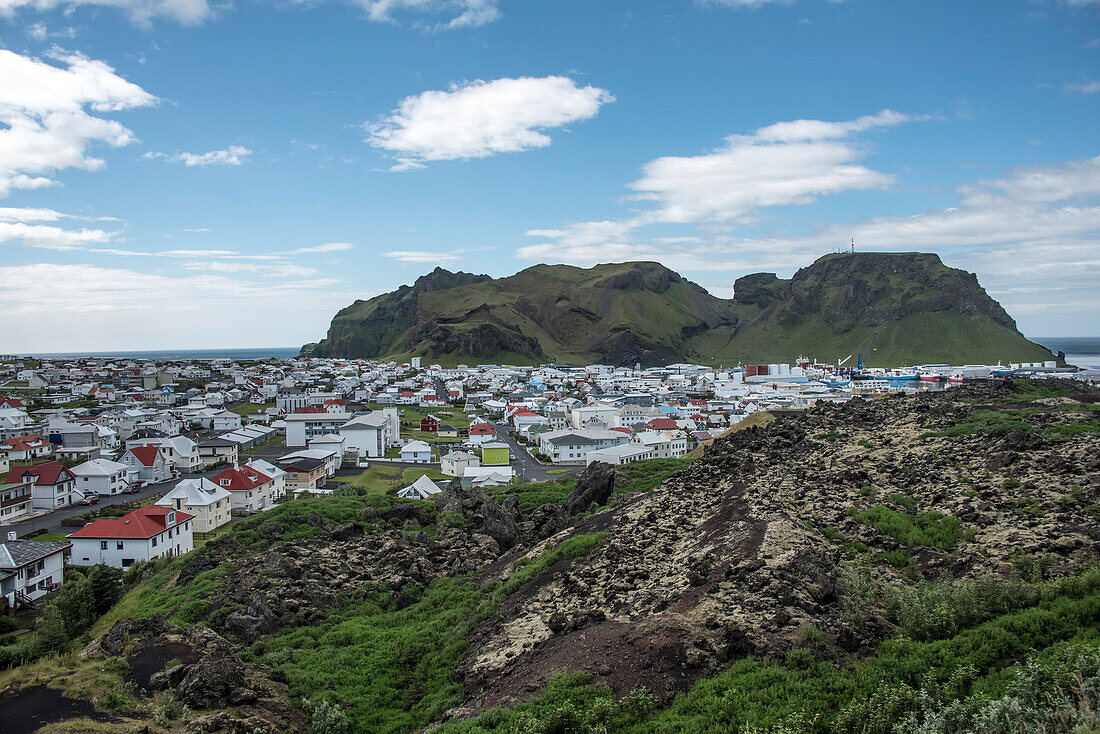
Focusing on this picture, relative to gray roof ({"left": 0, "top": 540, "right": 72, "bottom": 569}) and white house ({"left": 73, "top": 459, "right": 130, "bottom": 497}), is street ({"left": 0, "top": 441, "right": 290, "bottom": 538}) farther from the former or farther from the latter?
gray roof ({"left": 0, "top": 540, "right": 72, "bottom": 569})

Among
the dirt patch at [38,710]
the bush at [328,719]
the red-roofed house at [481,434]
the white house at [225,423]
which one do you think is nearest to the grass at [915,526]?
the bush at [328,719]

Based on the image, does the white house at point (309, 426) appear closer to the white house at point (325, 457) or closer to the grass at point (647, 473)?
the white house at point (325, 457)

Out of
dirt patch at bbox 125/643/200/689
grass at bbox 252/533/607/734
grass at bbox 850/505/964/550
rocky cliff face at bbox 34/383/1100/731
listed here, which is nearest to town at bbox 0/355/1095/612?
rocky cliff face at bbox 34/383/1100/731

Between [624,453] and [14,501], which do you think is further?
[624,453]

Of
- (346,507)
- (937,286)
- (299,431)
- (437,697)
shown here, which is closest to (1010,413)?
(437,697)

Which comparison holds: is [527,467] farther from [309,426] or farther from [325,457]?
[309,426]

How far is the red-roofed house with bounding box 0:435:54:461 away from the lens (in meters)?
51.4

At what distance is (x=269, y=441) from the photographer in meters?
66.9

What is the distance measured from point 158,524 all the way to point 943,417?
3285cm

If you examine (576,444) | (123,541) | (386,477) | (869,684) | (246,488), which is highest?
(869,684)

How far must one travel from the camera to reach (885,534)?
12.9 m

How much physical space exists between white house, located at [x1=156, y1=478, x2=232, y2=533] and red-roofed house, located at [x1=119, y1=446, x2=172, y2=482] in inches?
631

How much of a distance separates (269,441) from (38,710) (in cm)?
6067

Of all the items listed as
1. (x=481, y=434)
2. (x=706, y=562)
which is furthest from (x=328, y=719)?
(x=481, y=434)
